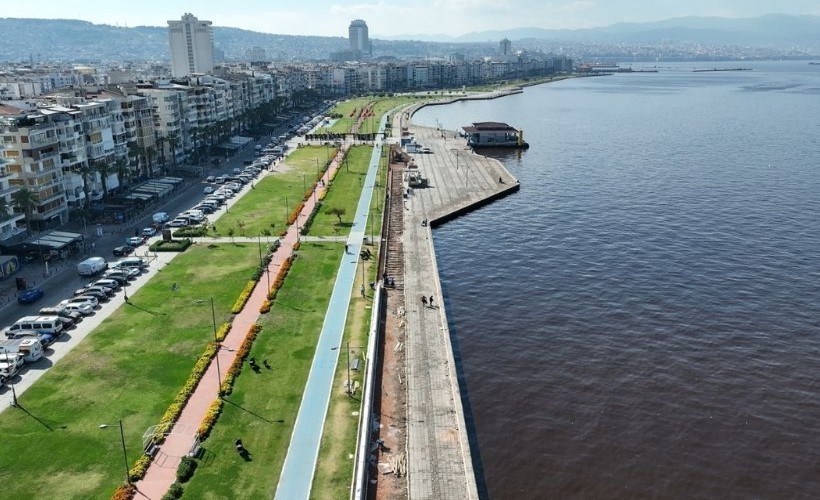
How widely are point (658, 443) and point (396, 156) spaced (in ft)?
366

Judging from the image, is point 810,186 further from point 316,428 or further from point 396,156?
point 316,428

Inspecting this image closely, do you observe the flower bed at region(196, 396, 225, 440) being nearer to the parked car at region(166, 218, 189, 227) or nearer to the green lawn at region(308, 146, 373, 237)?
the green lawn at region(308, 146, 373, 237)

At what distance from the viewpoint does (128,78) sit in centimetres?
17925

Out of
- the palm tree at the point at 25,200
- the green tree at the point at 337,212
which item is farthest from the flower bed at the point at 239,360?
the palm tree at the point at 25,200

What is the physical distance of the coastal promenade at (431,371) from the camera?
3894cm

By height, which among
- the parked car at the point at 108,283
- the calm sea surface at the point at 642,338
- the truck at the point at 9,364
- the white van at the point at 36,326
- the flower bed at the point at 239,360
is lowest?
the calm sea surface at the point at 642,338

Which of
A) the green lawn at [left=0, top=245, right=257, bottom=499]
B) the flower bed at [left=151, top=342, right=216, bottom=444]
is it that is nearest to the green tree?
the green lawn at [left=0, top=245, right=257, bottom=499]

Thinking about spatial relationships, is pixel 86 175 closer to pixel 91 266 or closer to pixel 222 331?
pixel 91 266

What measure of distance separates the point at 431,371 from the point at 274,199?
214 ft

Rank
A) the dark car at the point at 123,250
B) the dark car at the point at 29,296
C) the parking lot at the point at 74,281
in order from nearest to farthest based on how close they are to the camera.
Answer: the parking lot at the point at 74,281
the dark car at the point at 29,296
the dark car at the point at 123,250

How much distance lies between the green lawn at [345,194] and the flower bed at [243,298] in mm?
21105

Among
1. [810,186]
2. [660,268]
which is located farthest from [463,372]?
[810,186]

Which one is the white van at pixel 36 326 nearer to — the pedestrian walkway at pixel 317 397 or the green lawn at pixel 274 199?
the pedestrian walkway at pixel 317 397

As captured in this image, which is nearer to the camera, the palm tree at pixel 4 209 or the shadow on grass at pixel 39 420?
the shadow on grass at pixel 39 420
